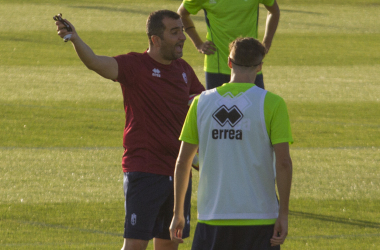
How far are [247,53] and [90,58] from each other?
3.65 feet

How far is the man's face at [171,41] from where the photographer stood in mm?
4359

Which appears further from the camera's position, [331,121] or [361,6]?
[361,6]

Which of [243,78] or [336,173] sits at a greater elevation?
[243,78]

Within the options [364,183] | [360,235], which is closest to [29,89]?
[364,183]

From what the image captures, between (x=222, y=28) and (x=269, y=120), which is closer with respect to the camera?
(x=269, y=120)

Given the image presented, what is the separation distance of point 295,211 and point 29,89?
8.37 m

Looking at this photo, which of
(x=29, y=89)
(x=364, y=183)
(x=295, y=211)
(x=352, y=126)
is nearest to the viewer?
(x=295, y=211)

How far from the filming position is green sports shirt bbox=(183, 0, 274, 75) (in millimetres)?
6590

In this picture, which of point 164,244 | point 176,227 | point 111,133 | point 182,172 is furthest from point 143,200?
point 111,133

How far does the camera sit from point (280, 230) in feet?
11.1

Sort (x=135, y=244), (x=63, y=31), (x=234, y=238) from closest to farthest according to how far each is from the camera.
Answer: (x=234, y=238) → (x=63, y=31) → (x=135, y=244)

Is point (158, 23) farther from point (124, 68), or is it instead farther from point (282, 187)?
point (282, 187)

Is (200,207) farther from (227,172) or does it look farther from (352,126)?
(352,126)

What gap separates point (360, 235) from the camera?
5.79 m
